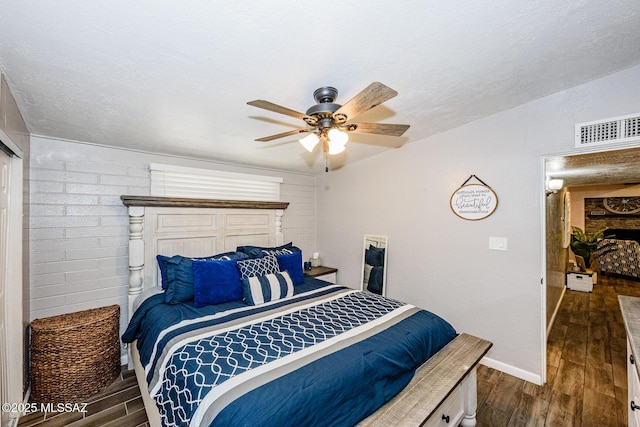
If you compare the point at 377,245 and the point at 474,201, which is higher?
the point at 474,201

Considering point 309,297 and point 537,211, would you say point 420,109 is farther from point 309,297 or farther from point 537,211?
point 309,297

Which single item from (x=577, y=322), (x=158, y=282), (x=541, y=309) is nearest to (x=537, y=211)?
(x=541, y=309)

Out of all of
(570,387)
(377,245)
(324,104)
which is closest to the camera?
(324,104)

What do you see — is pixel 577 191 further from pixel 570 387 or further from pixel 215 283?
pixel 215 283

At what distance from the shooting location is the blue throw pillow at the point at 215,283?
2279 mm

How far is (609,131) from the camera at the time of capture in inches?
80.1

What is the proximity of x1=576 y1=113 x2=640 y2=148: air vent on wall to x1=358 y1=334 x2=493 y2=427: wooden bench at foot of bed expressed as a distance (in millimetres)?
1797

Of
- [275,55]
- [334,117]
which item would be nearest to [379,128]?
[334,117]

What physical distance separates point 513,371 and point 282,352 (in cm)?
236

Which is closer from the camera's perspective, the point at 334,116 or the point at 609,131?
the point at 334,116

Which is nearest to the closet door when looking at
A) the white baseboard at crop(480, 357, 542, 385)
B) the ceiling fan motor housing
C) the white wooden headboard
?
the white wooden headboard

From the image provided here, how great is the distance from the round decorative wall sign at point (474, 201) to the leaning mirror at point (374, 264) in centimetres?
98

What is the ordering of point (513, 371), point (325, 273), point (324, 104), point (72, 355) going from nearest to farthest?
point (324, 104) < point (72, 355) < point (513, 371) < point (325, 273)

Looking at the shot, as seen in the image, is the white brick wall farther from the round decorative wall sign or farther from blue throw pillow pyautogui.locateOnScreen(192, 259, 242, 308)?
the round decorative wall sign
